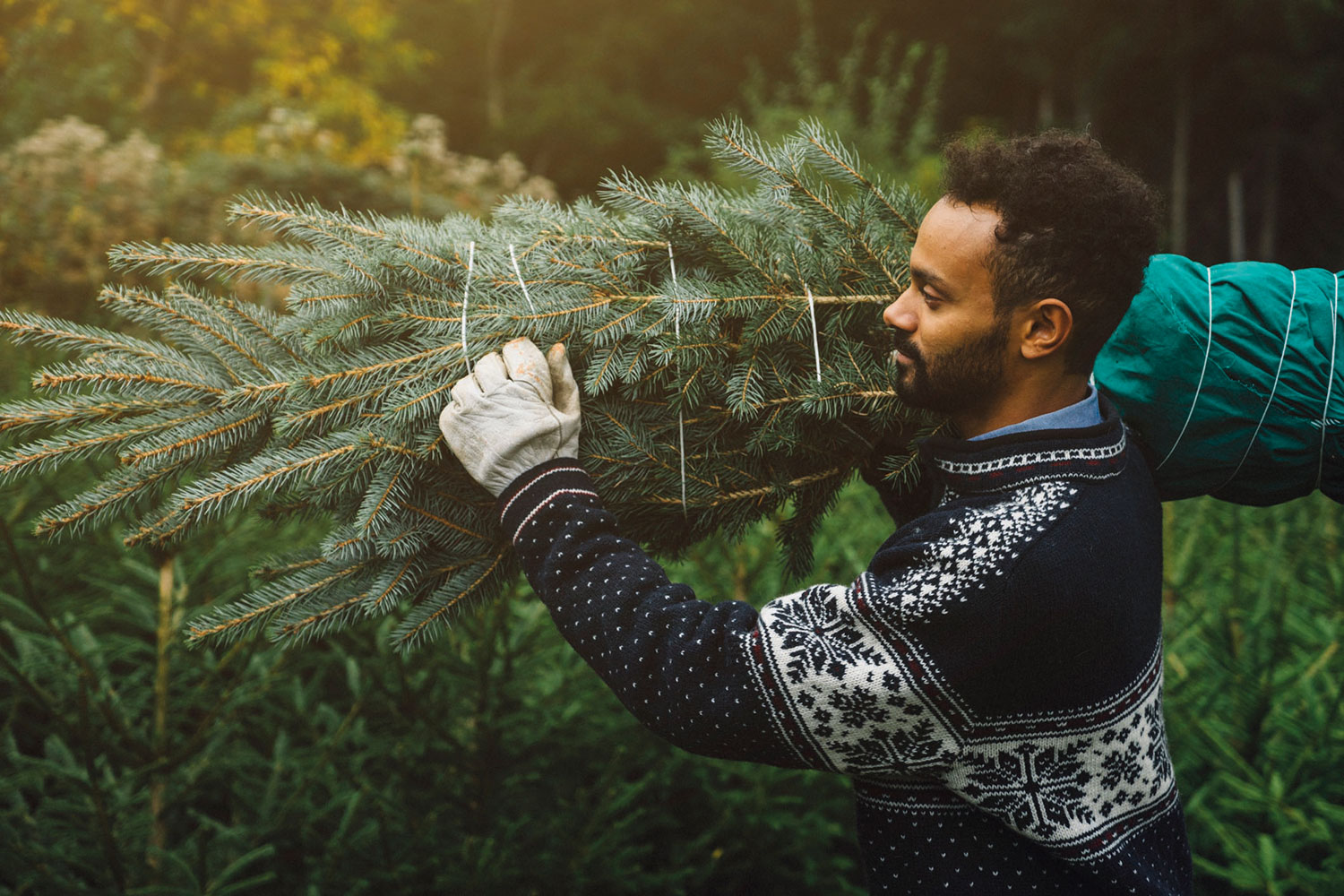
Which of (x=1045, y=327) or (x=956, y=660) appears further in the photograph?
(x=1045, y=327)

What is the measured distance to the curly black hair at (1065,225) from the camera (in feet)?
4.13

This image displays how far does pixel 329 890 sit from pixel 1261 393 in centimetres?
233

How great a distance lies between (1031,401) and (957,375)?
136 millimetres

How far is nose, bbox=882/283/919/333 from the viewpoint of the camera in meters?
1.38

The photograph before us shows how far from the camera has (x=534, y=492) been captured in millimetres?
1354

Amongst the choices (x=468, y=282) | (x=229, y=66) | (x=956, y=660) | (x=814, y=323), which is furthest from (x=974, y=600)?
(x=229, y=66)

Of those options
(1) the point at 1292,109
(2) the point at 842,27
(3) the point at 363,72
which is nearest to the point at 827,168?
(1) the point at 1292,109

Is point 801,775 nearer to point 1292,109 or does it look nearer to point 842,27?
point 1292,109

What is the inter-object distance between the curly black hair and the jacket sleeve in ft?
1.68

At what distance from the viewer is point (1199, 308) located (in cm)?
149

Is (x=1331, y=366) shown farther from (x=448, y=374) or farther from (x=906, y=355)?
(x=448, y=374)

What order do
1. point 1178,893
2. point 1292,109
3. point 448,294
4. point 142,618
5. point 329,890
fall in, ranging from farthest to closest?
point 1292,109, point 142,618, point 329,890, point 448,294, point 1178,893

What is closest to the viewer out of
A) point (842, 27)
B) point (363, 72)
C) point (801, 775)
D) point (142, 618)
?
point (142, 618)

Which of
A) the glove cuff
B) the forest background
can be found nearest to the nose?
the forest background
